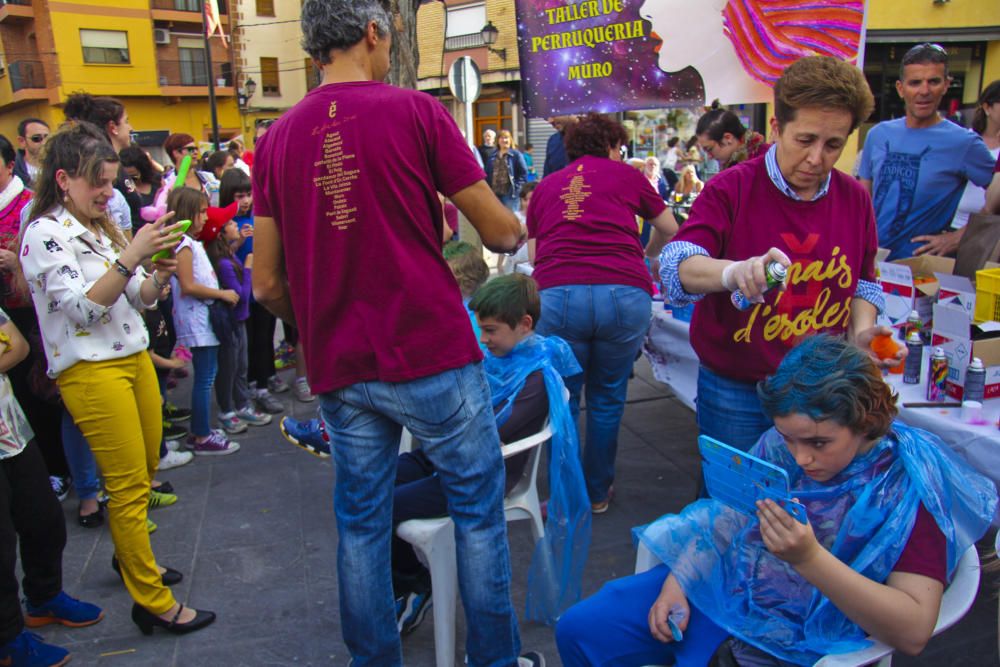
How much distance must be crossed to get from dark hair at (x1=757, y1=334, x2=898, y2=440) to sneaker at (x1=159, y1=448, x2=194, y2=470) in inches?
138

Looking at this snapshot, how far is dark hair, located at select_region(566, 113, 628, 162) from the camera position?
3.38 meters

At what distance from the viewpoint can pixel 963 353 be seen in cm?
219

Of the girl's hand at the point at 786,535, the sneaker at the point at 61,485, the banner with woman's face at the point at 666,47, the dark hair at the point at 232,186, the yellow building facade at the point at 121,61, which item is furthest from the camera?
the yellow building facade at the point at 121,61

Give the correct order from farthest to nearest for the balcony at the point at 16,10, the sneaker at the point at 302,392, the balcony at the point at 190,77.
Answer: the balcony at the point at 190,77 < the balcony at the point at 16,10 < the sneaker at the point at 302,392

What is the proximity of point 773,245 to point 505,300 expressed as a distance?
0.96m

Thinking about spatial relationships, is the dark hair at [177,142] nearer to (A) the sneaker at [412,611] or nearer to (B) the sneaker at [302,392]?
(B) the sneaker at [302,392]

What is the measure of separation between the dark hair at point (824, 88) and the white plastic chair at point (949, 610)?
1075 mm

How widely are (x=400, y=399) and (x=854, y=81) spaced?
4.49 feet

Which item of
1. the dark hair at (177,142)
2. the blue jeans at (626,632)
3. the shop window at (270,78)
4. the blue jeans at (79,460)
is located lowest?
the blue jeans at (79,460)

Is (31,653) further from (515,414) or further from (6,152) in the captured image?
(6,152)

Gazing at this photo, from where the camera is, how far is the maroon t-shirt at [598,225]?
10.8ft

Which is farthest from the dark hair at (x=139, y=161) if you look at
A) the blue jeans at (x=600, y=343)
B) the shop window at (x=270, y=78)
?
the shop window at (x=270, y=78)

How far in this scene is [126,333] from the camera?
2549mm

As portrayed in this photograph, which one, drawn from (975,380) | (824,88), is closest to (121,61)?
(824,88)
